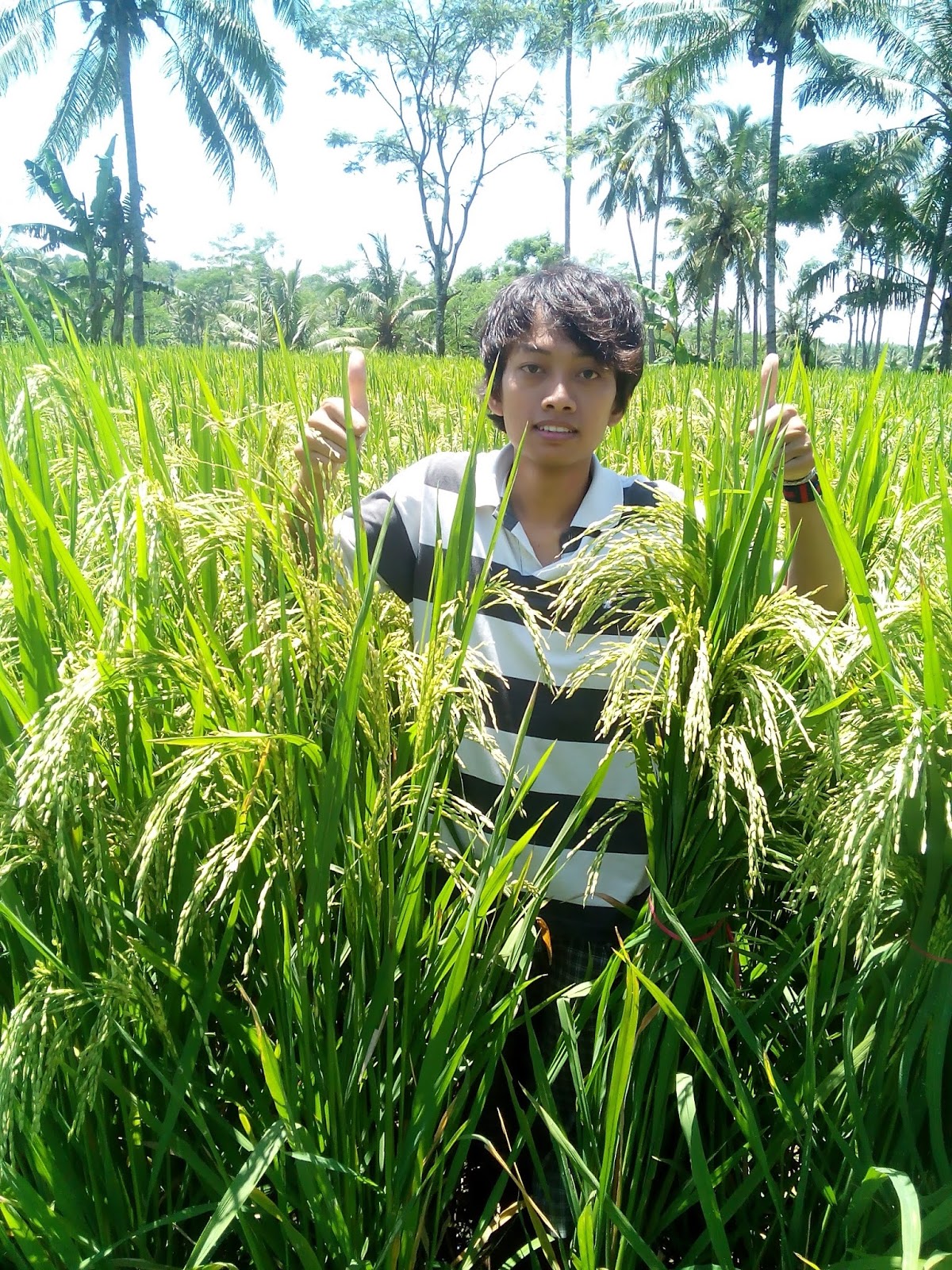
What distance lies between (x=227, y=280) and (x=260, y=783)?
6239cm

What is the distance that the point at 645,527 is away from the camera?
2.83 ft

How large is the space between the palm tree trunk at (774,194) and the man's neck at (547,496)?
1836 centimetres

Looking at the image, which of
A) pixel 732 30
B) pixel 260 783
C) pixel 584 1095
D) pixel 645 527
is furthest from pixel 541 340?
pixel 732 30

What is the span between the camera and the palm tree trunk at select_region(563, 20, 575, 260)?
891 inches

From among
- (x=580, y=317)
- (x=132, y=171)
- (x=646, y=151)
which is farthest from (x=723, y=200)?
(x=580, y=317)

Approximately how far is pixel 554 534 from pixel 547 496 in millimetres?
68

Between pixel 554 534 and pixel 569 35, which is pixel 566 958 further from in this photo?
pixel 569 35

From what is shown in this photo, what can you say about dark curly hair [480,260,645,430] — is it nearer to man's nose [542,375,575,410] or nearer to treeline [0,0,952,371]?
man's nose [542,375,575,410]

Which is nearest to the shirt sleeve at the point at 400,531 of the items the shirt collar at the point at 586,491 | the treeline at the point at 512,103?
the shirt collar at the point at 586,491

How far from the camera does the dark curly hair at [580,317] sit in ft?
4.49

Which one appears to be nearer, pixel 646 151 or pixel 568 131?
pixel 568 131

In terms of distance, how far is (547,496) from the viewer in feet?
4.75

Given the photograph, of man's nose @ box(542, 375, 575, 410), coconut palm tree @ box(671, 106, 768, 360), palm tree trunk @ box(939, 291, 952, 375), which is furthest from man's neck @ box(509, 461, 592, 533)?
coconut palm tree @ box(671, 106, 768, 360)

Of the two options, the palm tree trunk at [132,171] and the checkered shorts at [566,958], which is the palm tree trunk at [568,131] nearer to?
the palm tree trunk at [132,171]
